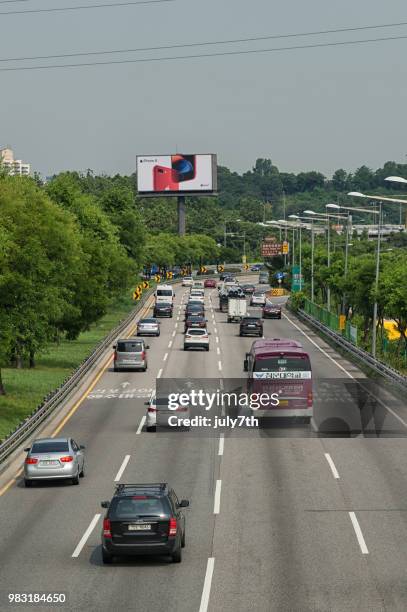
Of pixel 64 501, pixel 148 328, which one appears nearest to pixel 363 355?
pixel 148 328

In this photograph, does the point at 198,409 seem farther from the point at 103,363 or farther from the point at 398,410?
the point at 103,363

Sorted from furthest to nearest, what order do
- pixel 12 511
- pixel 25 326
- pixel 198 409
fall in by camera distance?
pixel 25 326, pixel 198 409, pixel 12 511

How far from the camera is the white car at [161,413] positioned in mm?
50625

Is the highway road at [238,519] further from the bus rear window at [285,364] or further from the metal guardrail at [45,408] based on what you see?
the bus rear window at [285,364]

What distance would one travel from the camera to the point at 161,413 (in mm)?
50781

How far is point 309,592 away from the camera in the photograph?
2439 cm

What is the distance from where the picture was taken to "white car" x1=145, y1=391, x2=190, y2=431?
50.6 meters

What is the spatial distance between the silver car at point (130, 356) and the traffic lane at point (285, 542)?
2775 cm

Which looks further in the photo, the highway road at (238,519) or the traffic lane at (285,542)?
the highway road at (238,519)

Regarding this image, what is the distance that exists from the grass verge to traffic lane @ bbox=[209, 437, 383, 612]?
1372cm

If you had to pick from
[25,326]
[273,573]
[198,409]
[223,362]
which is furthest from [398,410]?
[273,573]

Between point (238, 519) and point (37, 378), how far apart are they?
39.7 m

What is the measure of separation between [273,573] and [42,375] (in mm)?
48212

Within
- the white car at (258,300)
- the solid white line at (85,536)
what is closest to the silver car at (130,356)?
the solid white line at (85,536)
